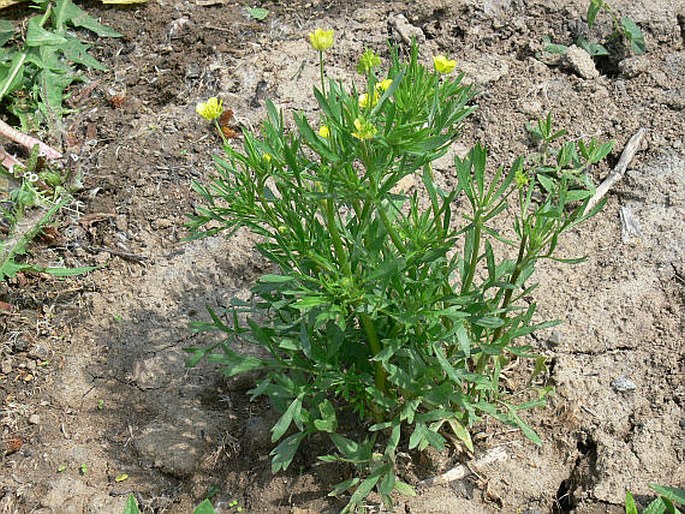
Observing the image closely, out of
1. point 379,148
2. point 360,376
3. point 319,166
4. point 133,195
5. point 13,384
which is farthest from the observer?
point 133,195

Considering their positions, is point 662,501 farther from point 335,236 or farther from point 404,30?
point 404,30

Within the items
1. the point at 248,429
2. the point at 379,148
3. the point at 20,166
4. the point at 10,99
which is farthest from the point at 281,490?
the point at 10,99

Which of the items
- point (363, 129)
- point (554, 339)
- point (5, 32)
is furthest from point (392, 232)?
point (5, 32)

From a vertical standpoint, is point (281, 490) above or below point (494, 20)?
below

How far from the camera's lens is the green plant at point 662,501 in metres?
2.34

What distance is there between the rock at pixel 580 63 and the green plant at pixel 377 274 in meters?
1.25

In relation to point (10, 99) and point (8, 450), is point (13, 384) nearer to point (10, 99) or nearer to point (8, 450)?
point (8, 450)

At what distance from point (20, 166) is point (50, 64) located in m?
0.72

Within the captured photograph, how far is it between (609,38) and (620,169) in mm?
877

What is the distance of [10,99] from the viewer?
13.6 ft

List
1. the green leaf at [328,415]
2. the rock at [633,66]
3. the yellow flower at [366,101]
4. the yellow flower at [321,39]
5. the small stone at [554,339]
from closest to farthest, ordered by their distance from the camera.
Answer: the yellow flower at [366,101] < the yellow flower at [321,39] < the green leaf at [328,415] < the small stone at [554,339] < the rock at [633,66]

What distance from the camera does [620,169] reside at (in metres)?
3.47

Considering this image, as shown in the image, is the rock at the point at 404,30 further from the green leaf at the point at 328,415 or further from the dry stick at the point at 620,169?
the green leaf at the point at 328,415

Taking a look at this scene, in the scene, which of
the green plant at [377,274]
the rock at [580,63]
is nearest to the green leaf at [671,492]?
the green plant at [377,274]
